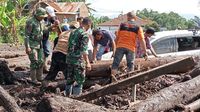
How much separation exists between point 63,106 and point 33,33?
508cm

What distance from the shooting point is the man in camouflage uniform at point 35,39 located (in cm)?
1121

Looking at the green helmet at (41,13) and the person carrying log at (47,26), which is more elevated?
the green helmet at (41,13)

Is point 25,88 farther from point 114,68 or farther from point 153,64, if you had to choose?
point 153,64

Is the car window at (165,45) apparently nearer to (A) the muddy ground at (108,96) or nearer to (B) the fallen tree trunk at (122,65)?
(B) the fallen tree trunk at (122,65)

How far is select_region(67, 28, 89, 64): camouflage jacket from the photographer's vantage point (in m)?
9.62

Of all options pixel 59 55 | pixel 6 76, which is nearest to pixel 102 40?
pixel 59 55

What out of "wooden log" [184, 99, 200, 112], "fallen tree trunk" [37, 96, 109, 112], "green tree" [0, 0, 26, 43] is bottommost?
"green tree" [0, 0, 26, 43]

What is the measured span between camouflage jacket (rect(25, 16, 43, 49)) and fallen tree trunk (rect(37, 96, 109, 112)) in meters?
4.74

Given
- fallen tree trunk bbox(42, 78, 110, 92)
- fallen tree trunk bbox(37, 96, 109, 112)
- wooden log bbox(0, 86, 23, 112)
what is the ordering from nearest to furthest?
1. wooden log bbox(0, 86, 23, 112)
2. fallen tree trunk bbox(37, 96, 109, 112)
3. fallen tree trunk bbox(42, 78, 110, 92)

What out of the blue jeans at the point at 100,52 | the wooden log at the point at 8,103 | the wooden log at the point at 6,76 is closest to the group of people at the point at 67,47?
the wooden log at the point at 6,76

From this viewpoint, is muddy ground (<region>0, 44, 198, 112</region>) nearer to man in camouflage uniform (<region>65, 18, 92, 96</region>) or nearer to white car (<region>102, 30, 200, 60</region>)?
man in camouflage uniform (<region>65, 18, 92, 96</region>)

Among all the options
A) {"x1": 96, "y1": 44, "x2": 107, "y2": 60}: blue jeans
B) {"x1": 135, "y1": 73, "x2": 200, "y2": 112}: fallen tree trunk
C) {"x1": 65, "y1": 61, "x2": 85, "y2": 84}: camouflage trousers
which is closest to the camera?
{"x1": 135, "y1": 73, "x2": 200, "y2": 112}: fallen tree trunk

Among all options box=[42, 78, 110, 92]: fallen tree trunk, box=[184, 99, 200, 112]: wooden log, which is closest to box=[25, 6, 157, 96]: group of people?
box=[42, 78, 110, 92]: fallen tree trunk

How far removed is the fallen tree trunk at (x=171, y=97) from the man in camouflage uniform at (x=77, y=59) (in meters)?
2.32
